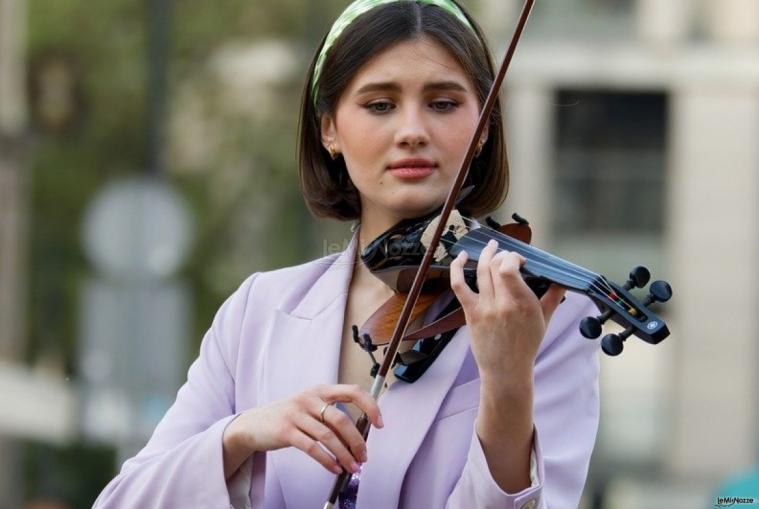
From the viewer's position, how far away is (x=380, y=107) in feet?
11.3

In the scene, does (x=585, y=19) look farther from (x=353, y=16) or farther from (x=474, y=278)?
(x=474, y=278)

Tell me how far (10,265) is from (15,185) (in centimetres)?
100

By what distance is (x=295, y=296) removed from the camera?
367 centimetres

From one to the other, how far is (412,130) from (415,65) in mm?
133

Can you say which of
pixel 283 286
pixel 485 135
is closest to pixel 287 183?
pixel 283 286

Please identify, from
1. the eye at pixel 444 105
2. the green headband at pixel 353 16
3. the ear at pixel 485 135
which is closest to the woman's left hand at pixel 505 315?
the eye at pixel 444 105

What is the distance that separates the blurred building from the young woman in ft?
81.7

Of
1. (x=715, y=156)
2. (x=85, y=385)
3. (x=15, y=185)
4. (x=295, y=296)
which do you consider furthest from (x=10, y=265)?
(x=295, y=296)

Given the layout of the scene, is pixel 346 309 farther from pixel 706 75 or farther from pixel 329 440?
pixel 706 75

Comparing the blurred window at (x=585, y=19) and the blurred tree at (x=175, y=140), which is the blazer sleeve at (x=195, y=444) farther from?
the blurred window at (x=585, y=19)

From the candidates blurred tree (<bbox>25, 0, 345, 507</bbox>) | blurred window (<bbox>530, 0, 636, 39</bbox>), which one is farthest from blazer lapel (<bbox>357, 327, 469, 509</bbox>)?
blurred window (<bbox>530, 0, 636, 39</bbox>)

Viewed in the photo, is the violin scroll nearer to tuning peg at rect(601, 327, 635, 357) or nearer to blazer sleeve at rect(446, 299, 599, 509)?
tuning peg at rect(601, 327, 635, 357)

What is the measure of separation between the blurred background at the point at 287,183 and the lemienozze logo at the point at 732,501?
9.16 meters

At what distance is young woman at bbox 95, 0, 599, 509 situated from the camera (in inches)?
121
